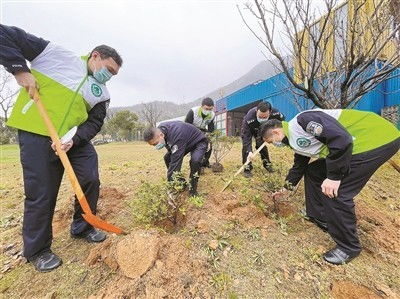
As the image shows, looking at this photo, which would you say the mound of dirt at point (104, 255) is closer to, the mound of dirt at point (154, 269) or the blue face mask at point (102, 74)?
the mound of dirt at point (154, 269)

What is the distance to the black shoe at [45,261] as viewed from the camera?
249 centimetres

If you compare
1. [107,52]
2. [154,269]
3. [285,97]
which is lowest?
[285,97]

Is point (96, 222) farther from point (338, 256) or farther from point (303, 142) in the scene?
point (338, 256)

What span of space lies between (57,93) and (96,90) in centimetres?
34

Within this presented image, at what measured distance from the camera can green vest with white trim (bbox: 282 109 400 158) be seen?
2875mm

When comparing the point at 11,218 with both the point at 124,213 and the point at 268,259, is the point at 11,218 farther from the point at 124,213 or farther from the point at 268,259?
the point at 268,259

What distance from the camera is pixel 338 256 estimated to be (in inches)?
108

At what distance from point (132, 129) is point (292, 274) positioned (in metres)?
40.3

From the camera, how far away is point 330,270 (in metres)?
2.65

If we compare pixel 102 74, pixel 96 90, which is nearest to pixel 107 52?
pixel 102 74

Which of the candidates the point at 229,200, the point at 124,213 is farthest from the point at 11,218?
the point at 229,200

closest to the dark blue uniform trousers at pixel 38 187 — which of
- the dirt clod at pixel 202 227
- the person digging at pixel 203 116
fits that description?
the dirt clod at pixel 202 227

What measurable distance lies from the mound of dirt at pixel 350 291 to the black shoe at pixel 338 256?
0.24m

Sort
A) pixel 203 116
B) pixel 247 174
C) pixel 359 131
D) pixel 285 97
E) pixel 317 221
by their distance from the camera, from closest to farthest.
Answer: pixel 359 131, pixel 317 221, pixel 247 174, pixel 203 116, pixel 285 97
